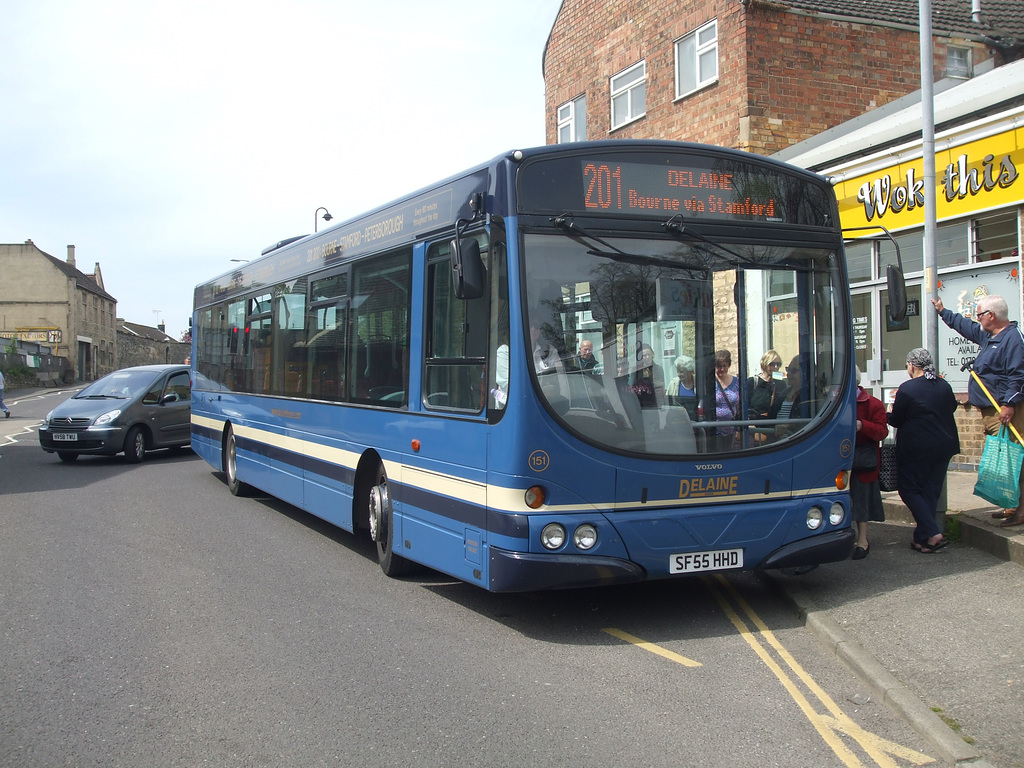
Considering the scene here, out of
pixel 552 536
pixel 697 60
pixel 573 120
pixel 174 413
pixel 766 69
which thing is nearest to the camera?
pixel 552 536

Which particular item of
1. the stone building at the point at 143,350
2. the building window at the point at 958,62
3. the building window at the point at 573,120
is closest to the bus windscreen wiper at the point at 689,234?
the building window at the point at 958,62

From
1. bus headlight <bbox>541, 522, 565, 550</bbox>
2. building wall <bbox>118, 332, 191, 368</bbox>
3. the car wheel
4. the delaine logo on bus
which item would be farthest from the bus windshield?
building wall <bbox>118, 332, 191, 368</bbox>

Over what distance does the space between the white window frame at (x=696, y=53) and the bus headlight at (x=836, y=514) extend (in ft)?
47.5

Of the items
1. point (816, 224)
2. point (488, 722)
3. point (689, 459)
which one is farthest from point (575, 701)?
point (816, 224)

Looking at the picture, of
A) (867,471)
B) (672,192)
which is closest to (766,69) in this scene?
(867,471)

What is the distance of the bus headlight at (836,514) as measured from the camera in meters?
6.59

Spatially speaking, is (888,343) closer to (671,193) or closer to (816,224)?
(816,224)

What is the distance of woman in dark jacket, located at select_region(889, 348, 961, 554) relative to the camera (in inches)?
306

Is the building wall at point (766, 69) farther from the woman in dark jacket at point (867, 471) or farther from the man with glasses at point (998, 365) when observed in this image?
the woman in dark jacket at point (867, 471)

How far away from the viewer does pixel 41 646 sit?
5.82 metres

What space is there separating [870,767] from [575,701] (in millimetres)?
1446

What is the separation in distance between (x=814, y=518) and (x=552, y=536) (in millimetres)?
1973

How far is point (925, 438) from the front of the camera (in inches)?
306

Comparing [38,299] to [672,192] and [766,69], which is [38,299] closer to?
[766,69]
